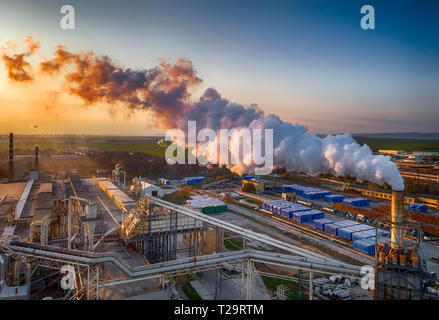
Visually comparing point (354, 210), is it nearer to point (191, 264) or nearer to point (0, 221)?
point (191, 264)

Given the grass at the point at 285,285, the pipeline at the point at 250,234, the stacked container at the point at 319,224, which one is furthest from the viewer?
the stacked container at the point at 319,224

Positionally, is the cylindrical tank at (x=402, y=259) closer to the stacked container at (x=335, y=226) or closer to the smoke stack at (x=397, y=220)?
the smoke stack at (x=397, y=220)

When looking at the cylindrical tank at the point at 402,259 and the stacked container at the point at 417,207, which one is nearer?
the cylindrical tank at the point at 402,259

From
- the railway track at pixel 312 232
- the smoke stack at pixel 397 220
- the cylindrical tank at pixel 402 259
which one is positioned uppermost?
the smoke stack at pixel 397 220

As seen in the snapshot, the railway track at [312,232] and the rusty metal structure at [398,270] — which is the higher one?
the rusty metal structure at [398,270]

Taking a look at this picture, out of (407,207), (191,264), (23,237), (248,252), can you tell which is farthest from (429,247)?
(23,237)

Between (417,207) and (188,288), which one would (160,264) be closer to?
(188,288)

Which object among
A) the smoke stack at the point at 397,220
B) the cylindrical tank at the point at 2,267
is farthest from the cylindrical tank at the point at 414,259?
the cylindrical tank at the point at 2,267
